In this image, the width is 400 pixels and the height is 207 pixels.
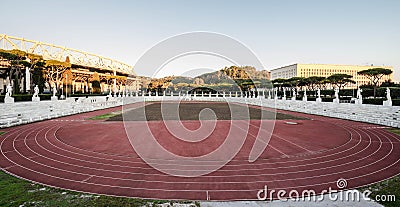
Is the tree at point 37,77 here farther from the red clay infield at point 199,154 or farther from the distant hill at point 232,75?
the red clay infield at point 199,154

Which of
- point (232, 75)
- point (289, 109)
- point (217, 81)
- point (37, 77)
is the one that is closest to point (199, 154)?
point (289, 109)

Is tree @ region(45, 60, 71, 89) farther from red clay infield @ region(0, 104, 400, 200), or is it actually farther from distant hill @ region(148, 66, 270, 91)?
red clay infield @ region(0, 104, 400, 200)

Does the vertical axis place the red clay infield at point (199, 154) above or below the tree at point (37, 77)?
below

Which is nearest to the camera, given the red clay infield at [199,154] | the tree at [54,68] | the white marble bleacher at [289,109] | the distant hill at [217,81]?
the red clay infield at [199,154]

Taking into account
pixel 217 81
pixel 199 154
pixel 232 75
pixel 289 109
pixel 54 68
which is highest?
pixel 232 75

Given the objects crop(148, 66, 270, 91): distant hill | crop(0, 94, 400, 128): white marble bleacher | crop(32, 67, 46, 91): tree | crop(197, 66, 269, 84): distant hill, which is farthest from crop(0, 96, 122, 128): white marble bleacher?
crop(197, 66, 269, 84): distant hill

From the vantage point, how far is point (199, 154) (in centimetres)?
799

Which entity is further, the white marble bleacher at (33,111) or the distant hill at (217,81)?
the distant hill at (217,81)

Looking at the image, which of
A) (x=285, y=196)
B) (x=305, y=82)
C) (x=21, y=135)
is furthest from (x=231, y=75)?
(x=285, y=196)

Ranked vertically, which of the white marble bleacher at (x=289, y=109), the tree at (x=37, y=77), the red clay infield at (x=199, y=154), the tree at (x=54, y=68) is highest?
the tree at (x=54, y=68)

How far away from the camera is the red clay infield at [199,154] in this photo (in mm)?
5184

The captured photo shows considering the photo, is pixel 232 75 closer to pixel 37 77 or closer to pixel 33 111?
pixel 37 77

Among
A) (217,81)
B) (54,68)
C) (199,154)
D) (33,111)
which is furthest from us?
(217,81)

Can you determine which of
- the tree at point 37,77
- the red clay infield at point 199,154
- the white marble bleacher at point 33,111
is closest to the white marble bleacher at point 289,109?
the white marble bleacher at point 33,111
